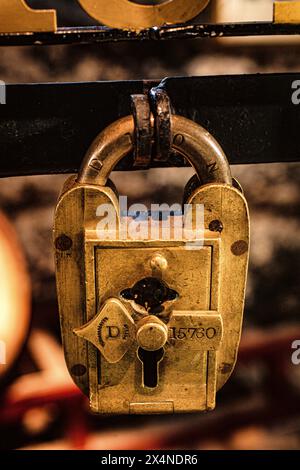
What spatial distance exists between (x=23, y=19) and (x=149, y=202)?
31cm

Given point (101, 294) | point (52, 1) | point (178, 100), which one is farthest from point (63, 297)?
point (52, 1)

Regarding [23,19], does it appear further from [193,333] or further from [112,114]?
[193,333]

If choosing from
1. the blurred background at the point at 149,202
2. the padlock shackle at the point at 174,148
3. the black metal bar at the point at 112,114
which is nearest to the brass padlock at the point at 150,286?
the padlock shackle at the point at 174,148

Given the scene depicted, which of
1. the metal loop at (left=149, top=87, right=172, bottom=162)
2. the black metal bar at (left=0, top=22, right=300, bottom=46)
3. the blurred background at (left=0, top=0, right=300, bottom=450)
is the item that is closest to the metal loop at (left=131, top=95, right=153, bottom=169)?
the metal loop at (left=149, top=87, right=172, bottom=162)

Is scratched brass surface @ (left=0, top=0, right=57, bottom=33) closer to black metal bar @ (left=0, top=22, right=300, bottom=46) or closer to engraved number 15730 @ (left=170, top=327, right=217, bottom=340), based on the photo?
black metal bar @ (left=0, top=22, right=300, bottom=46)

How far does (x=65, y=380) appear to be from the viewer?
2.76 ft

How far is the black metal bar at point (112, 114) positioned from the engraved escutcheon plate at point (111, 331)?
0.22 m

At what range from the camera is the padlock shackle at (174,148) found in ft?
1.60

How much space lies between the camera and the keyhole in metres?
0.52

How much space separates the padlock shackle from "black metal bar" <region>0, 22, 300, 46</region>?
136 millimetres

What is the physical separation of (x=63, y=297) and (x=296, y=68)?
1.53 ft

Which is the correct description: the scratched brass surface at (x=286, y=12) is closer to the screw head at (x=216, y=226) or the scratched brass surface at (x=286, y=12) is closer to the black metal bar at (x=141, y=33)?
the black metal bar at (x=141, y=33)
